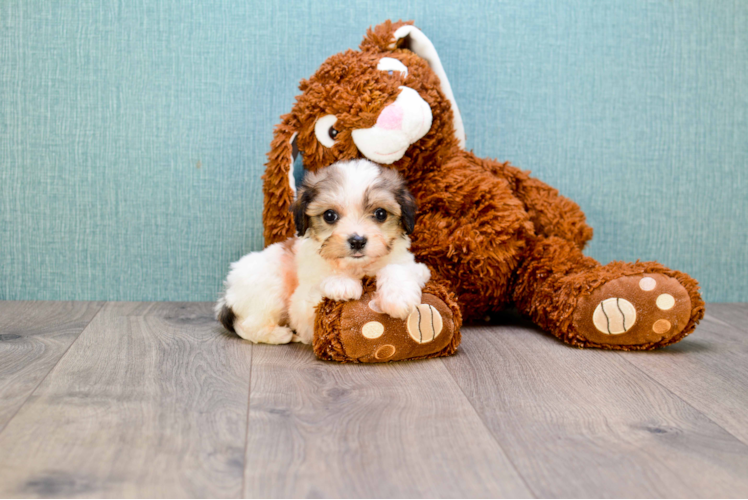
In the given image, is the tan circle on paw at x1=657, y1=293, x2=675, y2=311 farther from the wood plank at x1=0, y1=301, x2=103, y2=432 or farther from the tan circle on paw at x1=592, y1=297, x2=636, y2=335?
the wood plank at x1=0, y1=301, x2=103, y2=432

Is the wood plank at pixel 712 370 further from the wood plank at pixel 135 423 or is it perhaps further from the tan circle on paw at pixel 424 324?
the wood plank at pixel 135 423

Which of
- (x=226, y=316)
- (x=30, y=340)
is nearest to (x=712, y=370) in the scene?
(x=226, y=316)

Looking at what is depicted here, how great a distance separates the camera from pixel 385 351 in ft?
5.10

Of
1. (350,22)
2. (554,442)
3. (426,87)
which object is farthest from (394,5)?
(554,442)

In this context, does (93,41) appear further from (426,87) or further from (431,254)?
(431,254)

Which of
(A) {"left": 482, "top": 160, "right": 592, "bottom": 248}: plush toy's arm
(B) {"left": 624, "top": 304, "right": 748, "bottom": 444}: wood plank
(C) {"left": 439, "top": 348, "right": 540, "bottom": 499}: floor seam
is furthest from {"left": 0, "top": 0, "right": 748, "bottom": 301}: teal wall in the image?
(C) {"left": 439, "top": 348, "right": 540, "bottom": 499}: floor seam

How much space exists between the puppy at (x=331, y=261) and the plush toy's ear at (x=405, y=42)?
1.50 ft

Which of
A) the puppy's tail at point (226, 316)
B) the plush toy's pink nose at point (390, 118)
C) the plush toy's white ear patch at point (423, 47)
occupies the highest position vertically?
the plush toy's white ear patch at point (423, 47)

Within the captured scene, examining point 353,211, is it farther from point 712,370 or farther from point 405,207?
point 712,370

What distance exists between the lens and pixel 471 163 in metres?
2.01

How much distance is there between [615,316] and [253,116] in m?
1.29

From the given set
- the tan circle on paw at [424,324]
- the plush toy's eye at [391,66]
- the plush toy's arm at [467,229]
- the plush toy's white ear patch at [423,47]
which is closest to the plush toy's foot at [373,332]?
the tan circle on paw at [424,324]

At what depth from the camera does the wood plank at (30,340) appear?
1347 millimetres

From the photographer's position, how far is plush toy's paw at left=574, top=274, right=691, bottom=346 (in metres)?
1.66
